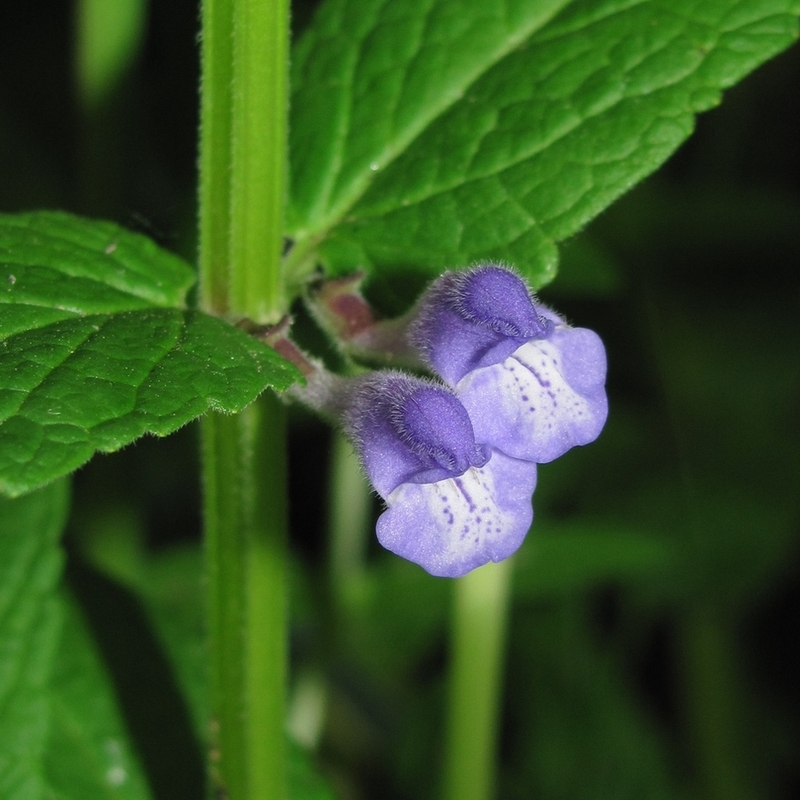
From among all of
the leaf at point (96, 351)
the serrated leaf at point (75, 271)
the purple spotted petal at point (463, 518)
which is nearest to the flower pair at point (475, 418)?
the purple spotted petal at point (463, 518)

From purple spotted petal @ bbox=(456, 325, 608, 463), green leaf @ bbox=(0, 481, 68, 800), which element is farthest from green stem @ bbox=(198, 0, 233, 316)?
green leaf @ bbox=(0, 481, 68, 800)

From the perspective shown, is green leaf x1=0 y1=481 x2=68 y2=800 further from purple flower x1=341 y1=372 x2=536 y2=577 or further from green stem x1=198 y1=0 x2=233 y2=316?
purple flower x1=341 y1=372 x2=536 y2=577

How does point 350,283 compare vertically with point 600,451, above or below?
above

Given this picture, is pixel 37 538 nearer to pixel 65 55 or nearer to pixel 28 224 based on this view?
pixel 28 224

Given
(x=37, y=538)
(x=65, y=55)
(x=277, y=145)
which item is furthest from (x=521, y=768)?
(x=65, y=55)

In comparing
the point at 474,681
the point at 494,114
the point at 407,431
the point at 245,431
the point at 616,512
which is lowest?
the point at 616,512

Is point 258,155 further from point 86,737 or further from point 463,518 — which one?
point 86,737

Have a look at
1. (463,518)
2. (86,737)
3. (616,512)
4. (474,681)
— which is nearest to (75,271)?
(463,518)
